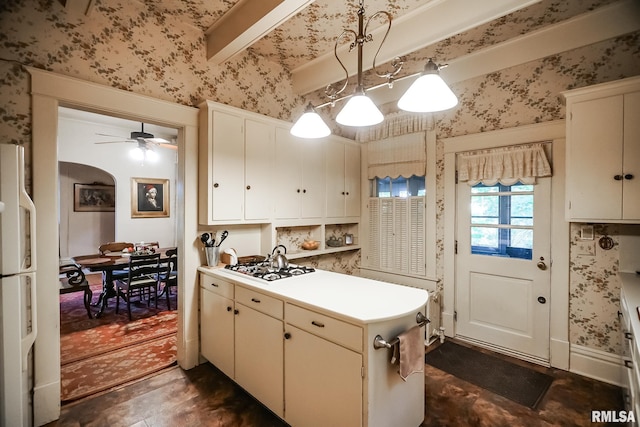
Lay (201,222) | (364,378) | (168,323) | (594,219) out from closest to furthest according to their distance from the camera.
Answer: (364,378), (594,219), (201,222), (168,323)

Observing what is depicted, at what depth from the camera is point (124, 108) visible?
7.77ft

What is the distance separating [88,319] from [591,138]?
5792 mm

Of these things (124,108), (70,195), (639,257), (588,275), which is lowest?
(588,275)

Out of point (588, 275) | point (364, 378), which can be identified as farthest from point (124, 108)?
point (588, 275)

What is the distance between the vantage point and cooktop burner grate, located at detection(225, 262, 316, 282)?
7.84 feet

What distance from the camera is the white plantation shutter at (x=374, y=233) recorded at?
13.2 feet

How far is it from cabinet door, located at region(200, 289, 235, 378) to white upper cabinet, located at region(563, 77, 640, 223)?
9.53 feet

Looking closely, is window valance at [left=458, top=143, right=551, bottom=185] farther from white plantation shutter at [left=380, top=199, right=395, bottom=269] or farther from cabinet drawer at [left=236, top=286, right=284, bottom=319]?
cabinet drawer at [left=236, top=286, right=284, bottom=319]

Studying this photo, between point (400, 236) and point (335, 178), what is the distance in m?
1.10

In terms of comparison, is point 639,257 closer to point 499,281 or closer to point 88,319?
point 499,281

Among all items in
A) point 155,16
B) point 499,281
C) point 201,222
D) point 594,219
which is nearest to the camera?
point 594,219

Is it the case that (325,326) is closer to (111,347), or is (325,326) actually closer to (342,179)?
(342,179)

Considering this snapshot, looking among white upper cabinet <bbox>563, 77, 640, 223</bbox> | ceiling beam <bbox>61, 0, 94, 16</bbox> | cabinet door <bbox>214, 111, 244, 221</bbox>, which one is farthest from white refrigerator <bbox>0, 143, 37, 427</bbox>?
white upper cabinet <bbox>563, 77, 640, 223</bbox>

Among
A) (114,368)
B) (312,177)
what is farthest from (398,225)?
(114,368)
